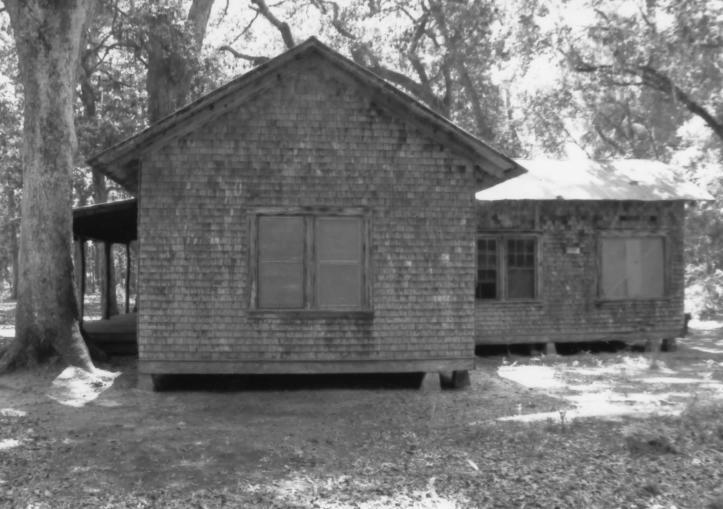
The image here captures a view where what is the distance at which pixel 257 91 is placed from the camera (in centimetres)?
1178

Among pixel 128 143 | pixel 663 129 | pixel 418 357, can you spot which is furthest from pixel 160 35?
pixel 663 129

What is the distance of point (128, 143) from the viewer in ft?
37.1

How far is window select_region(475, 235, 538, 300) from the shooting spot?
17.3m

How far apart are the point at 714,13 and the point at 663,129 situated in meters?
20.5

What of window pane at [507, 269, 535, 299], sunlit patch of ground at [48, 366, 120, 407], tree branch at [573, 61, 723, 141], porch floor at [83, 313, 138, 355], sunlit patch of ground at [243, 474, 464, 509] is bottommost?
sunlit patch of ground at [243, 474, 464, 509]

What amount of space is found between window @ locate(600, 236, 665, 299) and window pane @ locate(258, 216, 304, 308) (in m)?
8.89

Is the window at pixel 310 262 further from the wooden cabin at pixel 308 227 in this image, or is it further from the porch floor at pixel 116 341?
the porch floor at pixel 116 341

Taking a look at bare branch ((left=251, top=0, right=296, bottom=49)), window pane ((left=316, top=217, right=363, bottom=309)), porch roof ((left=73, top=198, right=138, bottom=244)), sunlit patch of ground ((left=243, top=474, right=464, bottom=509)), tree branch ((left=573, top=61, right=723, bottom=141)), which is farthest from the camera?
bare branch ((left=251, top=0, right=296, bottom=49))

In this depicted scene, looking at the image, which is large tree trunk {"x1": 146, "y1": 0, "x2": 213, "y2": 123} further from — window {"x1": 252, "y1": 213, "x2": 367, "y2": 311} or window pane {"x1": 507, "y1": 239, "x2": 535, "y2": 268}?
window pane {"x1": 507, "y1": 239, "x2": 535, "y2": 268}

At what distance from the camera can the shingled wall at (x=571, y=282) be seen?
1733 cm

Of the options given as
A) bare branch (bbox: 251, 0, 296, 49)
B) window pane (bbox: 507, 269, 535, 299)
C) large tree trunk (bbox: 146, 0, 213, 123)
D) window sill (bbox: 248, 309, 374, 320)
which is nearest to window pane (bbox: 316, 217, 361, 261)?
window sill (bbox: 248, 309, 374, 320)

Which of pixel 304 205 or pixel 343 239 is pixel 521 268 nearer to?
pixel 343 239

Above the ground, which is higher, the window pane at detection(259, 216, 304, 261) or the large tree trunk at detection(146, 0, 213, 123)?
the large tree trunk at detection(146, 0, 213, 123)

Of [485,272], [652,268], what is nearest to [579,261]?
[652,268]
